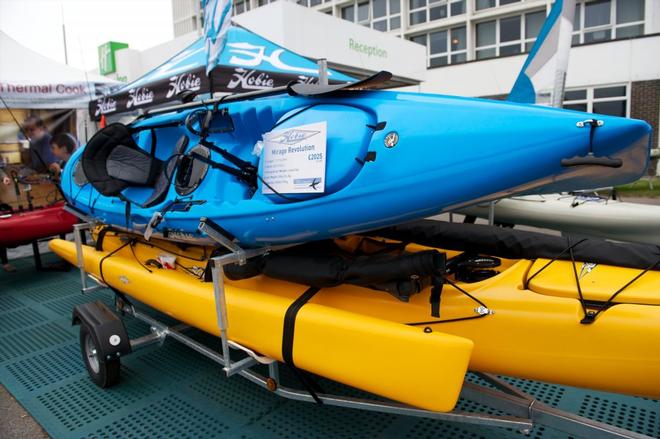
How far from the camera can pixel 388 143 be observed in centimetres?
215

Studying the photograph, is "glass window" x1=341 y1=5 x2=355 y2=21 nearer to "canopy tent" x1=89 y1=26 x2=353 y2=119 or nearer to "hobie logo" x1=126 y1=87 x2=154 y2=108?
"canopy tent" x1=89 y1=26 x2=353 y2=119

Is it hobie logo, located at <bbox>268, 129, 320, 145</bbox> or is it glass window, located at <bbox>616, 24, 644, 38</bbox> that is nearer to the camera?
hobie logo, located at <bbox>268, 129, 320, 145</bbox>

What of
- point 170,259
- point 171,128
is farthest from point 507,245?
point 171,128

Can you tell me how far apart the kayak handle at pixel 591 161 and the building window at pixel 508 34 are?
17696 millimetres

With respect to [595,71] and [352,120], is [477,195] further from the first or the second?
[595,71]

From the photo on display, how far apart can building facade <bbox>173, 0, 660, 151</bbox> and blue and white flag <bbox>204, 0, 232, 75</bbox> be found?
8.44 metres

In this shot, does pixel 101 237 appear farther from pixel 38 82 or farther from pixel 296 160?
pixel 38 82

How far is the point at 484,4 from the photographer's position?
61.6 feet

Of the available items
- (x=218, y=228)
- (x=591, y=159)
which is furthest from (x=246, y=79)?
(x=591, y=159)

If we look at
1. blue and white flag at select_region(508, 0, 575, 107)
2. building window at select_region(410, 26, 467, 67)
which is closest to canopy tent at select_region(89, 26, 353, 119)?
blue and white flag at select_region(508, 0, 575, 107)

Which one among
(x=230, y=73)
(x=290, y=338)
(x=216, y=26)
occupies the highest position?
(x=216, y=26)

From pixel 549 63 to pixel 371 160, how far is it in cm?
350

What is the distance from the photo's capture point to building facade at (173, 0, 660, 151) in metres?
14.5

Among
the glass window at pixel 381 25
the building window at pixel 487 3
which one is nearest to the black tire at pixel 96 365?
the building window at pixel 487 3
